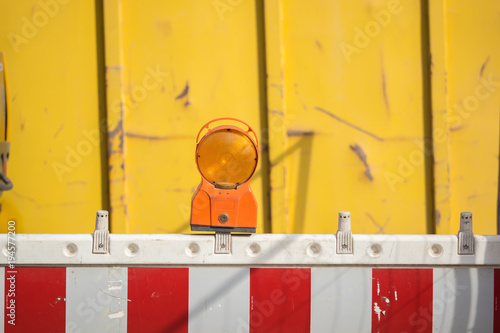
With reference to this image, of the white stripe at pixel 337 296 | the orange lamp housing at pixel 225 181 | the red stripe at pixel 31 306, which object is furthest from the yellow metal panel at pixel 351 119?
the red stripe at pixel 31 306

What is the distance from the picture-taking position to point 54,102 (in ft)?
7.65

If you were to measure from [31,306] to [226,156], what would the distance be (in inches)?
29.1

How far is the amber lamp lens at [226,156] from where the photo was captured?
4.75 feet

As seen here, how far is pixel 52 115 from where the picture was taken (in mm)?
2334

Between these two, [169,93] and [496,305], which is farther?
[169,93]

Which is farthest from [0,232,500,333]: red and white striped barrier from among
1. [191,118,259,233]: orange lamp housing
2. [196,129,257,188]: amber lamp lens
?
[196,129,257,188]: amber lamp lens

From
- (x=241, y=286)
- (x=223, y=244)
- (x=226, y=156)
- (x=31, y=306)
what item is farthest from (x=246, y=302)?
(x=31, y=306)

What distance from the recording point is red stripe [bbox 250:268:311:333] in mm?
1411

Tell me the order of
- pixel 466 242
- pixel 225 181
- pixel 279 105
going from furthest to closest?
pixel 279 105 → pixel 225 181 → pixel 466 242

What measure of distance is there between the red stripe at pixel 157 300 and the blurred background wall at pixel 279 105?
0.90 m

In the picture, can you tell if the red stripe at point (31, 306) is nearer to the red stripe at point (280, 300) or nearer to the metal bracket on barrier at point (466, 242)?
the red stripe at point (280, 300)

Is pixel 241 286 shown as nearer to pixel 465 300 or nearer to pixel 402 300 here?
pixel 402 300

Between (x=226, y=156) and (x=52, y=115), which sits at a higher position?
(x=52, y=115)

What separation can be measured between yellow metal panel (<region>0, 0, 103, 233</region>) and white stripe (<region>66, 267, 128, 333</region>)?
96 cm
